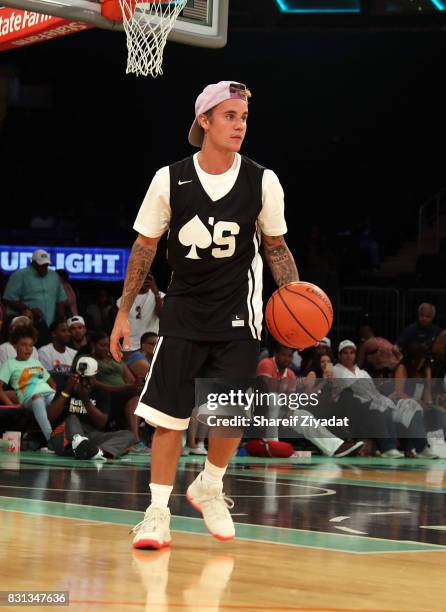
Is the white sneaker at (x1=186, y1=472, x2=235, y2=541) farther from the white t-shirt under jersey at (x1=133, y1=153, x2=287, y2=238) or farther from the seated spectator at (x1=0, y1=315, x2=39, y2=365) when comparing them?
the seated spectator at (x1=0, y1=315, x2=39, y2=365)

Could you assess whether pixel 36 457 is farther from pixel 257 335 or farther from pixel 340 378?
pixel 257 335

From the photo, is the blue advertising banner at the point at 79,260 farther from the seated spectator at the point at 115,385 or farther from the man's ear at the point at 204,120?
the man's ear at the point at 204,120

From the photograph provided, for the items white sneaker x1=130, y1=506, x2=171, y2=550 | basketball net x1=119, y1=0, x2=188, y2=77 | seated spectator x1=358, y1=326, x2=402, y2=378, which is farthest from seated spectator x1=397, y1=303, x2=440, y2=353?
white sneaker x1=130, y1=506, x2=171, y2=550

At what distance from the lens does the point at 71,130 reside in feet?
76.4

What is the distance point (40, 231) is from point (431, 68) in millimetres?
8749

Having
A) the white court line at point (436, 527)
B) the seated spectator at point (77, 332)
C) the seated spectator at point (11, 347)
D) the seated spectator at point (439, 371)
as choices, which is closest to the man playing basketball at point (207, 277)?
the white court line at point (436, 527)

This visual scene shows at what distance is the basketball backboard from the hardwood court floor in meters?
3.17

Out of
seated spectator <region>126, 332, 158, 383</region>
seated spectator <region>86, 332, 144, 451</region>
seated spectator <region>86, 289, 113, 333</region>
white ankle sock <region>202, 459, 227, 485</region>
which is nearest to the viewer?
white ankle sock <region>202, 459, 227, 485</region>

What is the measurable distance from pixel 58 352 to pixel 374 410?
3.73 metres

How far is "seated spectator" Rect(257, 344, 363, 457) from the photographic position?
13.1 m

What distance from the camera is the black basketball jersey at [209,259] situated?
18.5 ft

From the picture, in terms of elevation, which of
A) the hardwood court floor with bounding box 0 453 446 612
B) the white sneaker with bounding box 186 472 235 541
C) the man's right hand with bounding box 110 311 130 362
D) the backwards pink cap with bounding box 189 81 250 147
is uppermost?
the backwards pink cap with bounding box 189 81 250 147

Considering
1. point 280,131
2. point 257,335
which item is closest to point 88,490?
point 257,335

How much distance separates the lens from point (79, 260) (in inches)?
818
